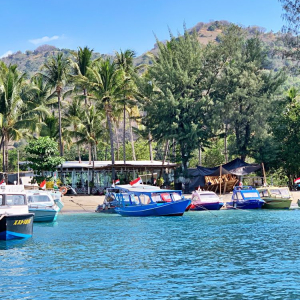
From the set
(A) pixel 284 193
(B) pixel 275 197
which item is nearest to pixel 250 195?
(B) pixel 275 197

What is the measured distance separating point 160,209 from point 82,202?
13723 mm

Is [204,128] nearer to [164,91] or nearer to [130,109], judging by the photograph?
[164,91]

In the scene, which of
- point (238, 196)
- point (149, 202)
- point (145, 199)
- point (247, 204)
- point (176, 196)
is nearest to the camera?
point (149, 202)

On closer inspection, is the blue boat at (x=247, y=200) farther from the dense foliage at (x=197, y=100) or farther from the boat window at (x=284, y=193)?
the dense foliage at (x=197, y=100)

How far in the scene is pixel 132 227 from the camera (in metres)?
37.7

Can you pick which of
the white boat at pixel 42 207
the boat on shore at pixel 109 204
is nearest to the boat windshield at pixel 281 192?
the boat on shore at pixel 109 204

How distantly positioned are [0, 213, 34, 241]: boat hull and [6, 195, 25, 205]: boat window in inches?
50.1

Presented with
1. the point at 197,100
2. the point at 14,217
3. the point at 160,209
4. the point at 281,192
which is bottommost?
the point at 160,209

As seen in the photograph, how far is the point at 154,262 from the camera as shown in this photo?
2273cm

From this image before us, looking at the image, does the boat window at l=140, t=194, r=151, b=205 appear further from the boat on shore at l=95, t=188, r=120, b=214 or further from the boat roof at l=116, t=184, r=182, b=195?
the boat on shore at l=95, t=188, r=120, b=214

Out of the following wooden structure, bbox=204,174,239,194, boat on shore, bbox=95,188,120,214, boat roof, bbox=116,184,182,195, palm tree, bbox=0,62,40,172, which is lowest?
boat on shore, bbox=95,188,120,214

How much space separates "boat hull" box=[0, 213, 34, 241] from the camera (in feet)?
92.7

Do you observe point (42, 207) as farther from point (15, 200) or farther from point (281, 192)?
point (281, 192)

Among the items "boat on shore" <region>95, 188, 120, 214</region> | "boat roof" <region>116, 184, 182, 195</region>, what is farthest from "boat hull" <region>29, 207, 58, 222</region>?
"boat on shore" <region>95, 188, 120, 214</region>
